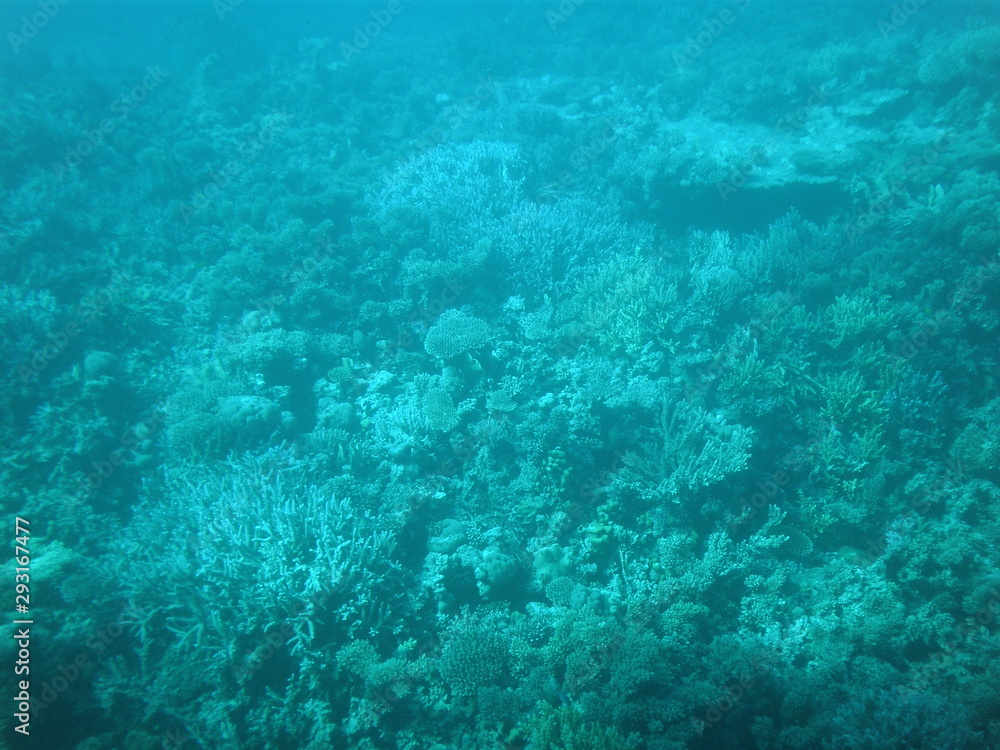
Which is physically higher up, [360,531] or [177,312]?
[177,312]

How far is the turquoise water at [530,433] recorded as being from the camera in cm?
387

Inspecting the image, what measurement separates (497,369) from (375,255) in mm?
3368

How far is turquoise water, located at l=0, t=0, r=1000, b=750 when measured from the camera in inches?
152

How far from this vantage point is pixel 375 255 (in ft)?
25.9

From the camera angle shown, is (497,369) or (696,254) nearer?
(497,369)

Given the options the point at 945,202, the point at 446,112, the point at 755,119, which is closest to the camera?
the point at 945,202

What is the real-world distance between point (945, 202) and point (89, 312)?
13262mm

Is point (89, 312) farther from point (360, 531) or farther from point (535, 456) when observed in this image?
point (535, 456)

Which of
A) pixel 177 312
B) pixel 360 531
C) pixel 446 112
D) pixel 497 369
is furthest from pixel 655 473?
pixel 446 112

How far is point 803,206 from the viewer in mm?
8086

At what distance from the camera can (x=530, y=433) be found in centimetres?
533

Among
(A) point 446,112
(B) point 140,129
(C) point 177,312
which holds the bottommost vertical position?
(C) point 177,312

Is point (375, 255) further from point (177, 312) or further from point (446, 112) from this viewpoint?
point (446, 112)

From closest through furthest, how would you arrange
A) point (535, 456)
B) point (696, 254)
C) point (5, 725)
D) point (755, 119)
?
point (5, 725)
point (535, 456)
point (696, 254)
point (755, 119)
